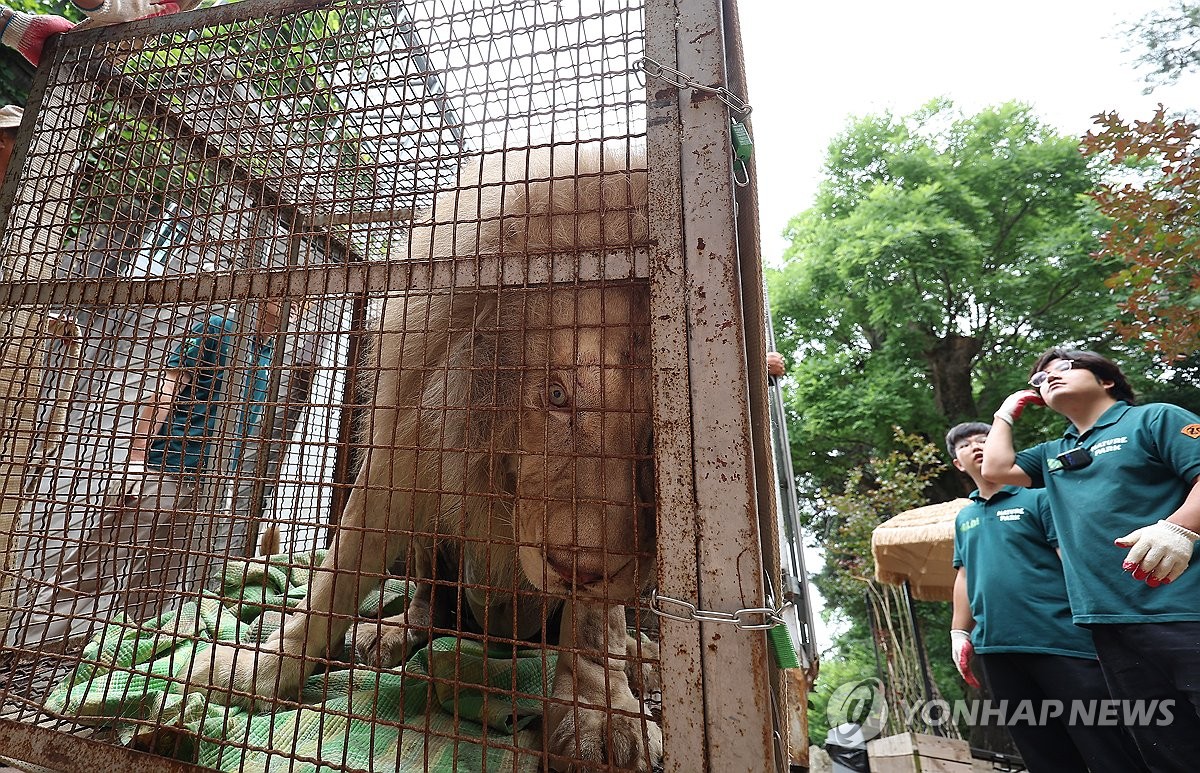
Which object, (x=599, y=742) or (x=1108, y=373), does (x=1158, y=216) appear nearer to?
(x=1108, y=373)

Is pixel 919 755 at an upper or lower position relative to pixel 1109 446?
lower

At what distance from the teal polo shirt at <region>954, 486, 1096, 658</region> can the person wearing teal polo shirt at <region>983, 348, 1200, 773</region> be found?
1.17 ft

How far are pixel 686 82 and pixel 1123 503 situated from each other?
270 cm

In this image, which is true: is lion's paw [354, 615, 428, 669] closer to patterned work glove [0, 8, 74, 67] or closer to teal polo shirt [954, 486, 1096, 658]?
patterned work glove [0, 8, 74, 67]

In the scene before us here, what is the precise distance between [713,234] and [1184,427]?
2505 mm

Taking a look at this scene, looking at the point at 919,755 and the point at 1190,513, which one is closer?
the point at 1190,513

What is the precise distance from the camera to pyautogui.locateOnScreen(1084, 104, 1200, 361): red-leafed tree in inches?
153

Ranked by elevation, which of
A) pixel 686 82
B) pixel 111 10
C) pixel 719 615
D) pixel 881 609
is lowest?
pixel 881 609

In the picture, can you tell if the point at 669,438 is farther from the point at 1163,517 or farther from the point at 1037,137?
the point at 1037,137

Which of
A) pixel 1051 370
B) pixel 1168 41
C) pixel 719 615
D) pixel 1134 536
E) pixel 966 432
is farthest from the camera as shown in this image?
pixel 1168 41

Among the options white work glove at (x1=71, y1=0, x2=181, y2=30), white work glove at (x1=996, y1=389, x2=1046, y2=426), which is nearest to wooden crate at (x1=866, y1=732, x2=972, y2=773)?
white work glove at (x1=996, y1=389, x2=1046, y2=426)

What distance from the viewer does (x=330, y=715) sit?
55.7 inches

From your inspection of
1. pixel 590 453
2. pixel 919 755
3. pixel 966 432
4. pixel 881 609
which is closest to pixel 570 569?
pixel 590 453

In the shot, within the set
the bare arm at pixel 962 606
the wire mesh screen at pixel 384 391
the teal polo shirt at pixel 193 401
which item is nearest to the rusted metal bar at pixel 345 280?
the wire mesh screen at pixel 384 391
